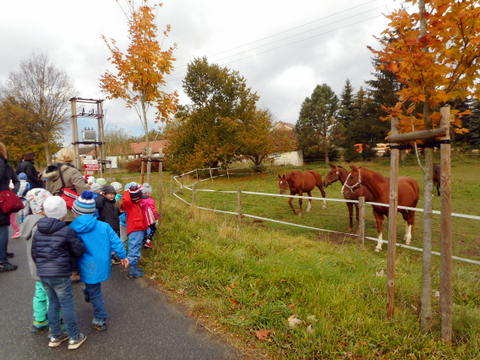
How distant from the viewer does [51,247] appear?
2447 millimetres

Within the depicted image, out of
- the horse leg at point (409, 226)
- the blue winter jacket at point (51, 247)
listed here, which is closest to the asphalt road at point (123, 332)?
the blue winter jacket at point (51, 247)

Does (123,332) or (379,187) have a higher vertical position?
(379,187)

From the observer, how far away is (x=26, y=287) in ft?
12.1

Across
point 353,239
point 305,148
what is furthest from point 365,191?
point 305,148

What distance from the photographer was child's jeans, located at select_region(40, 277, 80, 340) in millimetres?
2502

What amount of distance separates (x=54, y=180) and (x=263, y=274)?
3.20 metres

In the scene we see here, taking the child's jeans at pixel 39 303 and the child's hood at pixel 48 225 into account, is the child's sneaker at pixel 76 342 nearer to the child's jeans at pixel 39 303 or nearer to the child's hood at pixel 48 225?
the child's jeans at pixel 39 303

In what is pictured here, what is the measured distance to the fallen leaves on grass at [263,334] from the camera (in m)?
2.55

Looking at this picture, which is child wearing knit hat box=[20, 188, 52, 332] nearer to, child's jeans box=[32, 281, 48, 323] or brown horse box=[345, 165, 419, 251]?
child's jeans box=[32, 281, 48, 323]

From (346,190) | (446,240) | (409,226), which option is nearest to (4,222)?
(446,240)

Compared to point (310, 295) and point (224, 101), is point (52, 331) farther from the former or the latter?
point (224, 101)

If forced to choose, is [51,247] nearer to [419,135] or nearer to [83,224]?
[83,224]

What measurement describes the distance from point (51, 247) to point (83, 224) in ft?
1.08

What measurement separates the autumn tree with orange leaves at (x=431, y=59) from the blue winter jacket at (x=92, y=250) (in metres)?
3.15
